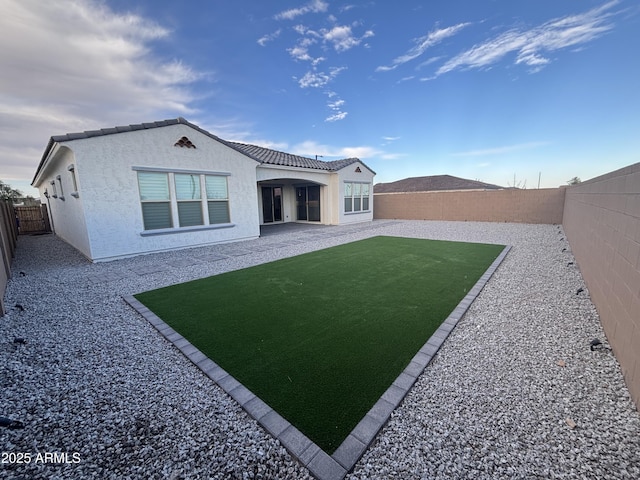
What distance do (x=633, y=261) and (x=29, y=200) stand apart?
36.9m

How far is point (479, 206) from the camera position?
1664 cm

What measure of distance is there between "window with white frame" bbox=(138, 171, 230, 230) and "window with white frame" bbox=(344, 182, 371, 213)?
322 inches

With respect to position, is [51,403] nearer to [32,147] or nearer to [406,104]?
[406,104]

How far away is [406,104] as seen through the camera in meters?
15.0

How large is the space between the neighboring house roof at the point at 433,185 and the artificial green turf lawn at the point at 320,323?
29.3 metres

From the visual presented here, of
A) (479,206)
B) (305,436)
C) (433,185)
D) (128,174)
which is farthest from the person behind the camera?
(433,185)

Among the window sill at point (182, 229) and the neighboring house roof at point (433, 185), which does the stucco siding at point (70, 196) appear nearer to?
the window sill at point (182, 229)

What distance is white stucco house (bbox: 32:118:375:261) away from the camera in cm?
705

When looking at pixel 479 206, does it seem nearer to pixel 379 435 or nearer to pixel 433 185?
pixel 379 435

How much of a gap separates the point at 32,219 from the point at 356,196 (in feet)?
66.2

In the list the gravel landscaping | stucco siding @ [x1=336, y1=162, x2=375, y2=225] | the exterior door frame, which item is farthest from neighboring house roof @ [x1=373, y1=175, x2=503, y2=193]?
the gravel landscaping

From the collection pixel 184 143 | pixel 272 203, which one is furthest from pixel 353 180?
pixel 184 143

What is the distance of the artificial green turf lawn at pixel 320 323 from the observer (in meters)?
2.30

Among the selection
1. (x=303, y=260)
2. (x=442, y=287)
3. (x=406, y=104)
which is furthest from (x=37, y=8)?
(x=406, y=104)
